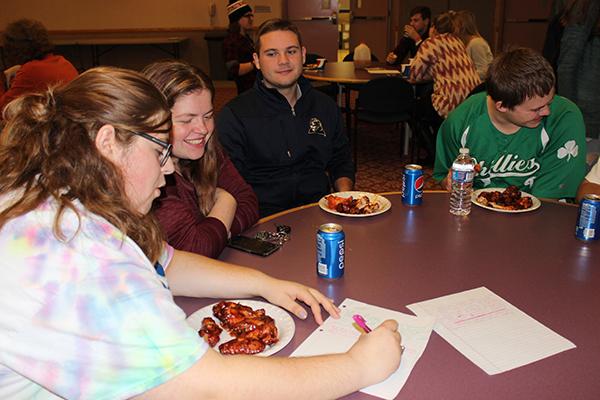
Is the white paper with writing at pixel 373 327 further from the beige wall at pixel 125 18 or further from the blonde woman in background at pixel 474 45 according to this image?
the beige wall at pixel 125 18

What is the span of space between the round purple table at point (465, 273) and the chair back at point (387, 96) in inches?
117

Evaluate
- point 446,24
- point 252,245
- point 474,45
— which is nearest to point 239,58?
A: point 446,24

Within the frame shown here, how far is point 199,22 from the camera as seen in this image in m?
9.80

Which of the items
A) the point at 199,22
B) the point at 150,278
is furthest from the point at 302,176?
the point at 199,22

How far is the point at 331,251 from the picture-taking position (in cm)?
146

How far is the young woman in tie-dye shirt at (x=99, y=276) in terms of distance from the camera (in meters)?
0.79

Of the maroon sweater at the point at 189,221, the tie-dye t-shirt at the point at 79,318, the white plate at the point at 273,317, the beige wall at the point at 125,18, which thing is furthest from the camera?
the beige wall at the point at 125,18

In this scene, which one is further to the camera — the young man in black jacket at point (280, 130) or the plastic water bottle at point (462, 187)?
the young man in black jacket at point (280, 130)

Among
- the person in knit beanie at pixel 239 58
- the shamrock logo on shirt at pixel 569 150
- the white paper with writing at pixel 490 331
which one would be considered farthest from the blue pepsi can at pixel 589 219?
the person in knit beanie at pixel 239 58

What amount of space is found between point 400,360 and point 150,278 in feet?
1.80

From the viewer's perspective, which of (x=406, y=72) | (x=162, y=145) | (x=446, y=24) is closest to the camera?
(x=162, y=145)

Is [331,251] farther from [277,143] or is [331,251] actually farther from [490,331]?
[277,143]

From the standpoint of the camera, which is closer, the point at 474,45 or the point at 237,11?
the point at 474,45

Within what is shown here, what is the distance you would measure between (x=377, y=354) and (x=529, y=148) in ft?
5.35
